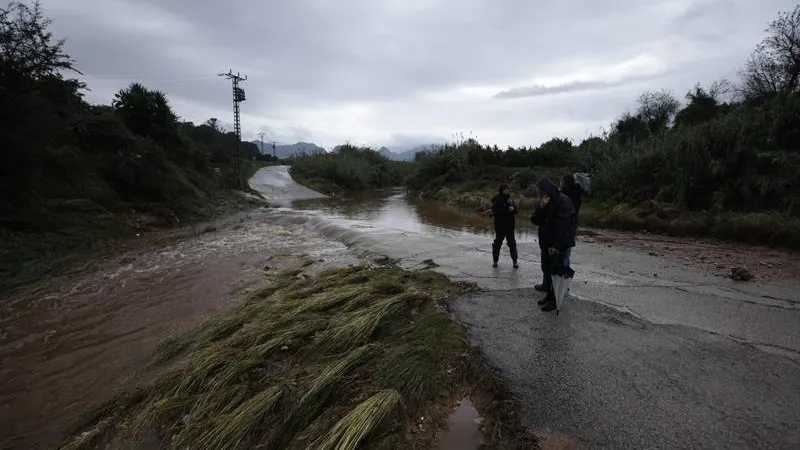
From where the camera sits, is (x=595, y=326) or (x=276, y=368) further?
(x=595, y=326)

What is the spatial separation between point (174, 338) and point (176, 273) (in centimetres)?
467

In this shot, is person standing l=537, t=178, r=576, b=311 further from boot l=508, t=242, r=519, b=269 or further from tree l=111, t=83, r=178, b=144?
tree l=111, t=83, r=178, b=144

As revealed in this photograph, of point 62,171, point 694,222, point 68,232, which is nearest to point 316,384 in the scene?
point 68,232

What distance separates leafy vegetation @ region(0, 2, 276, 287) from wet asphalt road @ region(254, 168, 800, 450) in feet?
32.6

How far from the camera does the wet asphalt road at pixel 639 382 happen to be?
3082 mm

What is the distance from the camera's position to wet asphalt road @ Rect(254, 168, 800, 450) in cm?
316

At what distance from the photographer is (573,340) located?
15.4ft

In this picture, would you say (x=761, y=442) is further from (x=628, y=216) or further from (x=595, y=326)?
(x=628, y=216)

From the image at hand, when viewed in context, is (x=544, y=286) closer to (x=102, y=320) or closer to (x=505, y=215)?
(x=505, y=215)

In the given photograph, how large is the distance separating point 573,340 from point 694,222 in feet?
32.0

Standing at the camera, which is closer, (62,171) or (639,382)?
(639,382)

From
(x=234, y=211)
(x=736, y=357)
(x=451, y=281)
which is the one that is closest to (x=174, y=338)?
(x=451, y=281)

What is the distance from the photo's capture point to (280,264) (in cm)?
1059

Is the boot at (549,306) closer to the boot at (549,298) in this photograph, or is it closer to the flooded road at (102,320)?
the boot at (549,298)
